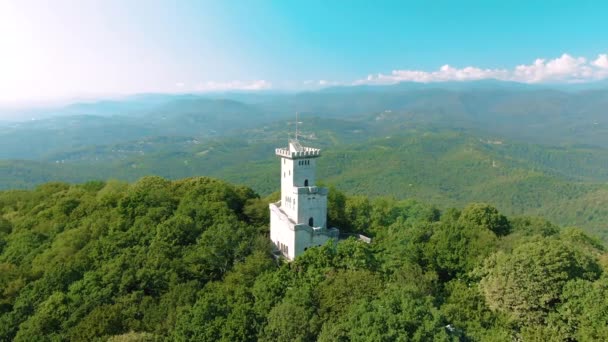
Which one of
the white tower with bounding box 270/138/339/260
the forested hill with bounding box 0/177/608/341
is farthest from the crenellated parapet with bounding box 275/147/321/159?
the forested hill with bounding box 0/177/608/341

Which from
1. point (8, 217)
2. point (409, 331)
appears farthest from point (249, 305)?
Result: point (8, 217)

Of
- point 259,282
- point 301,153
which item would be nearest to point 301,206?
point 301,153

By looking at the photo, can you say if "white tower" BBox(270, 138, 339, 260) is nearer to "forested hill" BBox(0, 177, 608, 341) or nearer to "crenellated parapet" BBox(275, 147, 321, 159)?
"crenellated parapet" BBox(275, 147, 321, 159)

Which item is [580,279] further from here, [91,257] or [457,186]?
[457,186]

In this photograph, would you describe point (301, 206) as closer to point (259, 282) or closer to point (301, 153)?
point (301, 153)

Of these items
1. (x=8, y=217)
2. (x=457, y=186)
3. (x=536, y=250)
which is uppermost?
(x=536, y=250)

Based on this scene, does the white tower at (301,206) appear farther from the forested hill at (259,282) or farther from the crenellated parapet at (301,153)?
the forested hill at (259,282)
